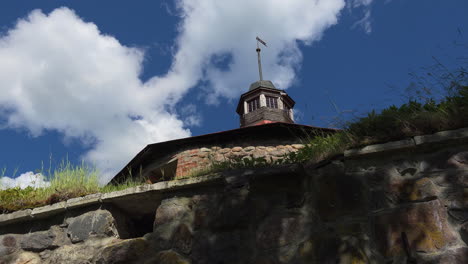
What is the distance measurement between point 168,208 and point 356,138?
1.75 metres

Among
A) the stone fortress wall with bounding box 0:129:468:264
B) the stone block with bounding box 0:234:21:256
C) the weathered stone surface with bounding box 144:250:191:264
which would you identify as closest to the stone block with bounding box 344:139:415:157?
the stone fortress wall with bounding box 0:129:468:264

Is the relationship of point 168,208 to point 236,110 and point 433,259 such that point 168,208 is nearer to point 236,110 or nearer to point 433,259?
point 433,259

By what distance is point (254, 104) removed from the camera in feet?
53.1

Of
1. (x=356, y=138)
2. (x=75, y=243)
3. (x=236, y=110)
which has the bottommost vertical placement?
(x=75, y=243)

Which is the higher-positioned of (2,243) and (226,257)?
(2,243)

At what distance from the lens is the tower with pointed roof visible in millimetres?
15219

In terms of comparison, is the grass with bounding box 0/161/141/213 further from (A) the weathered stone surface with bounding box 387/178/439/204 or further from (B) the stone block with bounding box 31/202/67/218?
(A) the weathered stone surface with bounding box 387/178/439/204

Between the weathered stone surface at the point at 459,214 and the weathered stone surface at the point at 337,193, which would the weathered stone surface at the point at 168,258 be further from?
the weathered stone surface at the point at 459,214

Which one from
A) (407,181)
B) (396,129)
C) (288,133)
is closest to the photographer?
(407,181)

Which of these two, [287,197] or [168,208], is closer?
[287,197]

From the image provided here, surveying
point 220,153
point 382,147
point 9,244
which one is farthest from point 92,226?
point 220,153

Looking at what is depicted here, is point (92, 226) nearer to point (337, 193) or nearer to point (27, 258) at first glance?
point (27, 258)

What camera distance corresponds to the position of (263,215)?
304 centimetres

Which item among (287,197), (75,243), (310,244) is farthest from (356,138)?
(75,243)
